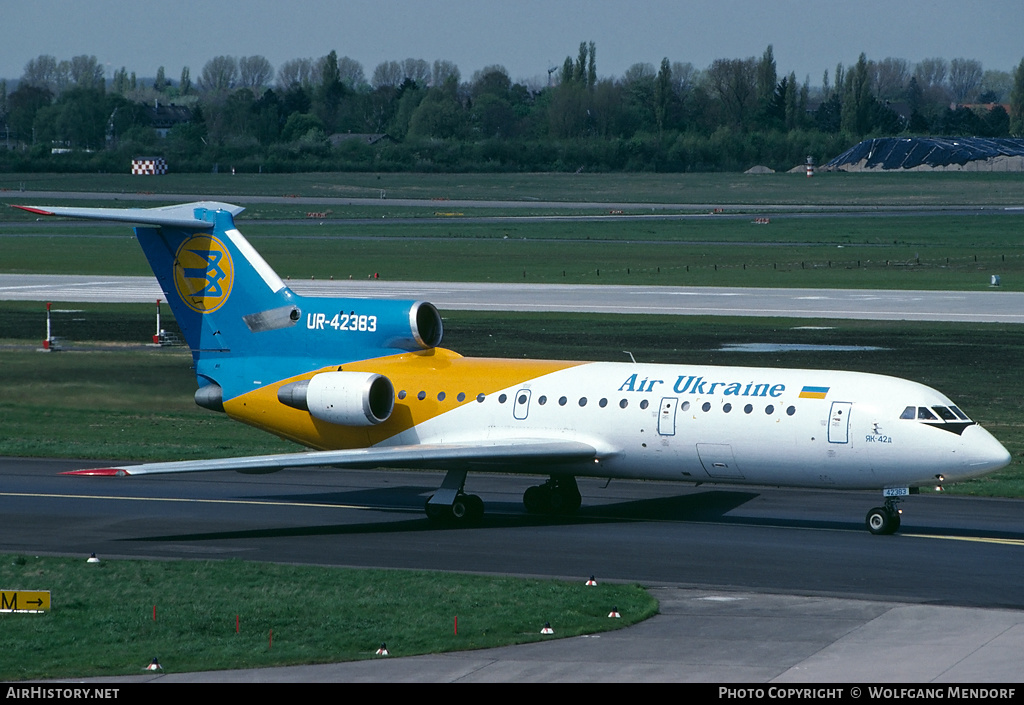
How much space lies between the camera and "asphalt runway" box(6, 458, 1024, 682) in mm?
18641

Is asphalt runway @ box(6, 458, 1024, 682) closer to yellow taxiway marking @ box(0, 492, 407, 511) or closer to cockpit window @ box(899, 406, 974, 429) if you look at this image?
yellow taxiway marking @ box(0, 492, 407, 511)

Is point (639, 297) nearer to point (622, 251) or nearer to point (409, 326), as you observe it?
point (622, 251)

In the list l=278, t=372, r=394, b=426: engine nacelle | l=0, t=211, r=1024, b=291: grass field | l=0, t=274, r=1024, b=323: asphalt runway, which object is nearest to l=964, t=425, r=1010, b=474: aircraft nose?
l=278, t=372, r=394, b=426: engine nacelle

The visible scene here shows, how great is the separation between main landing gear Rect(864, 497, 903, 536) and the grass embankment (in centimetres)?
693

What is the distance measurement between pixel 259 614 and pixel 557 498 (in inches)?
418

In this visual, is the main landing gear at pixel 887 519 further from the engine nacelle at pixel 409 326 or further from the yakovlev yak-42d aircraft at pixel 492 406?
the engine nacelle at pixel 409 326

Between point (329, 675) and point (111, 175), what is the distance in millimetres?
188511

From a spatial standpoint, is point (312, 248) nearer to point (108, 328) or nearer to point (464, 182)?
point (108, 328)

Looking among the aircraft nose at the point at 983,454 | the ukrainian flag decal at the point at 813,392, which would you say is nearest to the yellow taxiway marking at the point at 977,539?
the aircraft nose at the point at 983,454

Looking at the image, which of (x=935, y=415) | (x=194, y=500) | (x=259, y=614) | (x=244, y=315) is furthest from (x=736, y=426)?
(x=194, y=500)

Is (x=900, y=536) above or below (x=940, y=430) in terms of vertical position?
below

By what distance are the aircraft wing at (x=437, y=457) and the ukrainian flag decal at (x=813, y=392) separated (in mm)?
4316
